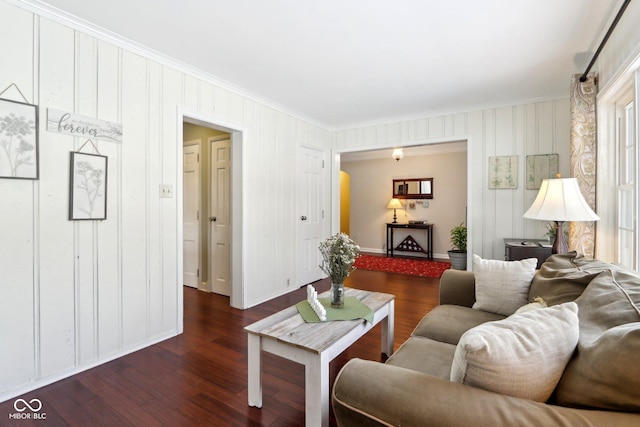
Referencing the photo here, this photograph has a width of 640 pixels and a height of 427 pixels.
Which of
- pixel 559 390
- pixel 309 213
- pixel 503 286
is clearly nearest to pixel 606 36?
pixel 503 286

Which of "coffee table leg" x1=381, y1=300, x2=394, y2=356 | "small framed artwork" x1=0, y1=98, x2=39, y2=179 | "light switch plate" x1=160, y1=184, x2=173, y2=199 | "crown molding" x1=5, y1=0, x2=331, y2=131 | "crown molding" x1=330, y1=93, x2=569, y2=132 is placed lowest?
"coffee table leg" x1=381, y1=300, x2=394, y2=356

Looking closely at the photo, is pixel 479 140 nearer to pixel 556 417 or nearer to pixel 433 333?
pixel 433 333

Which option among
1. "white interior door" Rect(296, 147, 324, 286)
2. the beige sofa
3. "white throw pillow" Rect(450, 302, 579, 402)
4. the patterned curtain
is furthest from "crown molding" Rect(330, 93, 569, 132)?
"white throw pillow" Rect(450, 302, 579, 402)

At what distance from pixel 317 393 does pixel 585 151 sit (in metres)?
3.05

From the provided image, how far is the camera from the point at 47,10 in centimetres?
204

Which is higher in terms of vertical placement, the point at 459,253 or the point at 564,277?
the point at 564,277

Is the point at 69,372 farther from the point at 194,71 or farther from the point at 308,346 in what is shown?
the point at 194,71

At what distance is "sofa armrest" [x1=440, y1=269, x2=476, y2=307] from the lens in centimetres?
226

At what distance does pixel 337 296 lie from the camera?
6.85ft

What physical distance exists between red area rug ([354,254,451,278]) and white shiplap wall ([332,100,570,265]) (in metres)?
1.48

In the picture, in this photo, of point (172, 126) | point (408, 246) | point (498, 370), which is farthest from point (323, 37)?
point (408, 246)

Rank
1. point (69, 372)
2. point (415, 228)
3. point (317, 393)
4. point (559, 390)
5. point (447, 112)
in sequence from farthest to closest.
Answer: point (415, 228), point (447, 112), point (69, 372), point (317, 393), point (559, 390)

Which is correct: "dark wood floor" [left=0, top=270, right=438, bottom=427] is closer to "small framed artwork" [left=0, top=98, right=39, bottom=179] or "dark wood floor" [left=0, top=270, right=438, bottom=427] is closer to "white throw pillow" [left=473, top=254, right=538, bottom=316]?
"white throw pillow" [left=473, top=254, right=538, bottom=316]

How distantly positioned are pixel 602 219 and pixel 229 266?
385 centimetres
